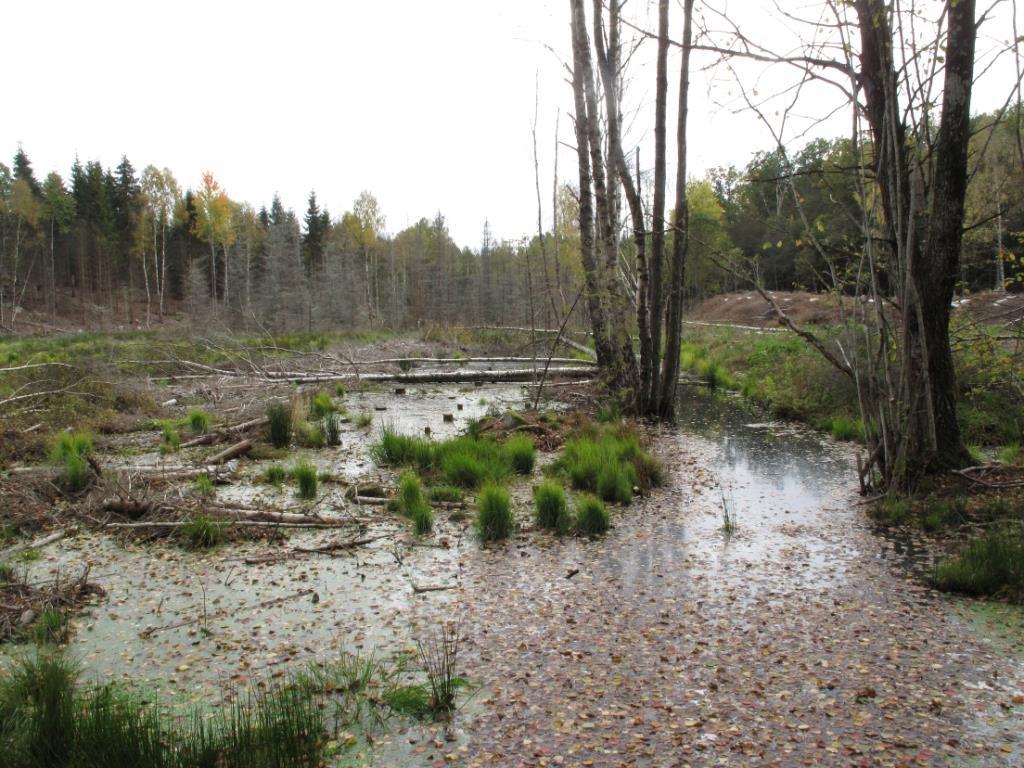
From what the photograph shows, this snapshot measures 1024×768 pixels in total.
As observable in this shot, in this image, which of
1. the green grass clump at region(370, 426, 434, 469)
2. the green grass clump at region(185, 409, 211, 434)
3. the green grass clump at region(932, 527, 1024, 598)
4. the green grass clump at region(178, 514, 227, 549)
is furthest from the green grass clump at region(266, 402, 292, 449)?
A: the green grass clump at region(932, 527, 1024, 598)

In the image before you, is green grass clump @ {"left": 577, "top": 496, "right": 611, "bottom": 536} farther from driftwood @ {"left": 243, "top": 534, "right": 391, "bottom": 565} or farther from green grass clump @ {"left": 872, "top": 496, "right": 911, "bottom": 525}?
green grass clump @ {"left": 872, "top": 496, "right": 911, "bottom": 525}

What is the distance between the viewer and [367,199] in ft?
181

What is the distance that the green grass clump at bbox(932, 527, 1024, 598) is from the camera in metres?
4.09

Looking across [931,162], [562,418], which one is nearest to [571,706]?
[931,162]

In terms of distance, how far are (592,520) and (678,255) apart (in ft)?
19.4

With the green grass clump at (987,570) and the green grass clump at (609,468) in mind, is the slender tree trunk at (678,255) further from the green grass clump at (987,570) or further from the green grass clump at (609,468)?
the green grass clump at (987,570)

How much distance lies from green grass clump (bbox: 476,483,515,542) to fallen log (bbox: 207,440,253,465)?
3.97 meters

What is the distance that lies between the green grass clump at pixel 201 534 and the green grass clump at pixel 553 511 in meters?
2.55

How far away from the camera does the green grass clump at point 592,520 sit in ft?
18.3

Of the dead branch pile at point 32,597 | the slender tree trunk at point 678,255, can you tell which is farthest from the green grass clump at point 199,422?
the slender tree trunk at point 678,255

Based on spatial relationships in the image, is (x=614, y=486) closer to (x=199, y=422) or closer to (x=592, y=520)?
(x=592, y=520)

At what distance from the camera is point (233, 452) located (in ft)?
27.7

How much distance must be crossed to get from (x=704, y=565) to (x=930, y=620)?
1442 mm

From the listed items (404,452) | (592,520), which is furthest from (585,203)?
(592,520)
